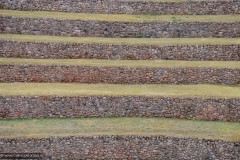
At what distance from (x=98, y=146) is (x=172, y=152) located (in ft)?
14.9

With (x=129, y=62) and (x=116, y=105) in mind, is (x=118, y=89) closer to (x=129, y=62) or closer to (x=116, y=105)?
(x=116, y=105)

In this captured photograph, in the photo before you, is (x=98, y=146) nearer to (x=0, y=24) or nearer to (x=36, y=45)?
(x=36, y=45)

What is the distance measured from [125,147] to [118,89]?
5.76 meters

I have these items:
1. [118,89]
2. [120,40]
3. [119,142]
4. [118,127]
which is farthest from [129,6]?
[119,142]

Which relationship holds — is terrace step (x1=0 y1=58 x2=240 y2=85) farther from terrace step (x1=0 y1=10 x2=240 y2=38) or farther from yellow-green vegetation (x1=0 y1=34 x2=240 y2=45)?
terrace step (x1=0 y1=10 x2=240 y2=38)

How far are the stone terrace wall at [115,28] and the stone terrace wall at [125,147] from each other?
45.4 ft

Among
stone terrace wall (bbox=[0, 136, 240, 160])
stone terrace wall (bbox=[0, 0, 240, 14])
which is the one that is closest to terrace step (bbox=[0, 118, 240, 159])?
stone terrace wall (bbox=[0, 136, 240, 160])

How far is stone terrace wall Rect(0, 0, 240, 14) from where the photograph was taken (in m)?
41.0

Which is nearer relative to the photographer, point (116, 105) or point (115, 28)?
point (116, 105)

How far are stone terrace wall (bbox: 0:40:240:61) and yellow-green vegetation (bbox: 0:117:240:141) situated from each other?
7.67 m

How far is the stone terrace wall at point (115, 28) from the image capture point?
38094mm

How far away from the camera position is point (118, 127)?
2775cm

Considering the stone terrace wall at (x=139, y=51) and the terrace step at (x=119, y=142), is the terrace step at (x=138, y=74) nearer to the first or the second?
the stone terrace wall at (x=139, y=51)

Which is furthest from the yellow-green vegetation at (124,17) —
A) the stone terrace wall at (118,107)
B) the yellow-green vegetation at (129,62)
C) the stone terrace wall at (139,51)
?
the stone terrace wall at (118,107)
